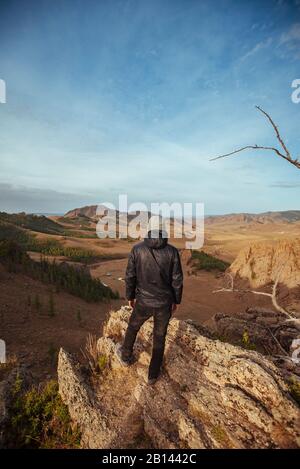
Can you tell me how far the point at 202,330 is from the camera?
16.7 ft

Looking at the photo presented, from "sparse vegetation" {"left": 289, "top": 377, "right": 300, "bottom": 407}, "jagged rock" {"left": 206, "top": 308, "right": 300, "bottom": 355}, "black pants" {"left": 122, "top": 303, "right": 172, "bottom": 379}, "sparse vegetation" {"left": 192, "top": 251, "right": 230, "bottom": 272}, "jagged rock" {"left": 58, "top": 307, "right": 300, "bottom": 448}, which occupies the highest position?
"black pants" {"left": 122, "top": 303, "right": 172, "bottom": 379}

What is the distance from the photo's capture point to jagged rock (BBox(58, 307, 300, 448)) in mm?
2799

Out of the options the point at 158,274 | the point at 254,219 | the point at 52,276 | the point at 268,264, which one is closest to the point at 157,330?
the point at 158,274

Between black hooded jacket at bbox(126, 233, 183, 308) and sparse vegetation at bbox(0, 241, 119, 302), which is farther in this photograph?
sparse vegetation at bbox(0, 241, 119, 302)

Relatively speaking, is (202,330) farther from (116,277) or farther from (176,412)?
(116,277)

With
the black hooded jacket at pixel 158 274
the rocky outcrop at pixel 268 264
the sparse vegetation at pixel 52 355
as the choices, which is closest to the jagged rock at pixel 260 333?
the black hooded jacket at pixel 158 274

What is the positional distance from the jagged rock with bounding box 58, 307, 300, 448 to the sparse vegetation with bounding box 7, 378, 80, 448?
0.44 feet

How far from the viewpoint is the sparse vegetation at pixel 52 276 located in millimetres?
12320

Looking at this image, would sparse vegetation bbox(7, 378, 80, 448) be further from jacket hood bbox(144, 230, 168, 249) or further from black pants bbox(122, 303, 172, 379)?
jacket hood bbox(144, 230, 168, 249)

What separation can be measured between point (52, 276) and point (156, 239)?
10.9m

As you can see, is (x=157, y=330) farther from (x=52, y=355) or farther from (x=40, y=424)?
(x=52, y=355)

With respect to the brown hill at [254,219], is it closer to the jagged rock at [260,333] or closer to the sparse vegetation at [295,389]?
the jagged rock at [260,333]

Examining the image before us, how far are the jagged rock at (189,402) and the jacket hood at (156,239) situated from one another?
187 cm

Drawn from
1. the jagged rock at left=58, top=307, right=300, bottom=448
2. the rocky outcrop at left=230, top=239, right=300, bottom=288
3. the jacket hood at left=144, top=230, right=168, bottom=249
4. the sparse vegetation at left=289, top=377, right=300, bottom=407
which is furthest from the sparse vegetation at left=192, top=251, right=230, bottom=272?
the jacket hood at left=144, top=230, right=168, bottom=249
